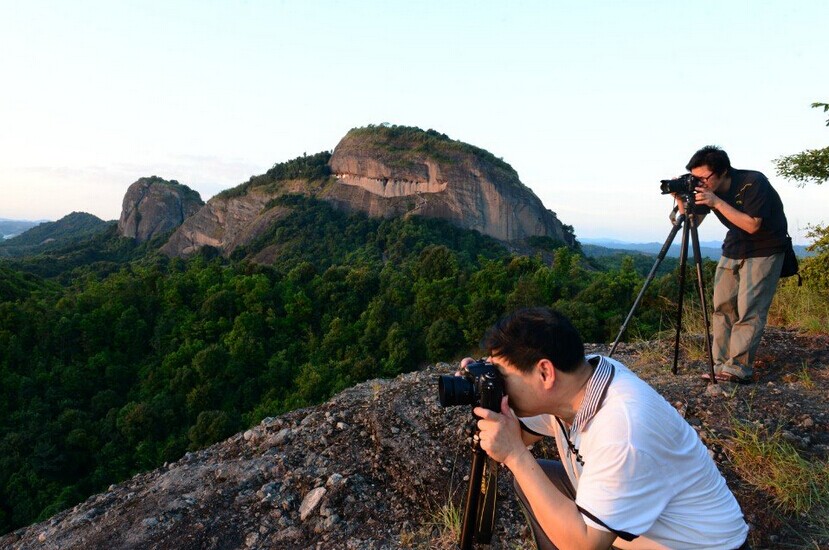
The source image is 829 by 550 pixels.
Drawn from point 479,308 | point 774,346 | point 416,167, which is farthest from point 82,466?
point 416,167

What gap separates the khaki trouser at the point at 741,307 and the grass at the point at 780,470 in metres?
0.80

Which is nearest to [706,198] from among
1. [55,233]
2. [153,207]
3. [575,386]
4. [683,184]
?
[683,184]

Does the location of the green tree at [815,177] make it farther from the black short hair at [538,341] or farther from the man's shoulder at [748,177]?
the black short hair at [538,341]

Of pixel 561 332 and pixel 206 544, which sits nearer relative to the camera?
pixel 561 332

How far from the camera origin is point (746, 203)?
3.41 m

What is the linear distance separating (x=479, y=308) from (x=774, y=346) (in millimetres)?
15770

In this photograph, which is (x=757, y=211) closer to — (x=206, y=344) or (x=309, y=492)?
(x=309, y=492)

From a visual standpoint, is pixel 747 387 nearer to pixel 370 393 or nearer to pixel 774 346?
pixel 774 346

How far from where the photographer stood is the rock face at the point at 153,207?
7044 cm

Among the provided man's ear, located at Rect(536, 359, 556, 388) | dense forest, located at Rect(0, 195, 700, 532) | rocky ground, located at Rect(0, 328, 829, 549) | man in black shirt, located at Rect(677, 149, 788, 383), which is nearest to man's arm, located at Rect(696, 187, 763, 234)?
man in black shirt, located at Rect(677, 149, 788, 383)

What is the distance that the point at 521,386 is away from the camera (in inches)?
62.6

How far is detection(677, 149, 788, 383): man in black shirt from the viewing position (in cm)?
336

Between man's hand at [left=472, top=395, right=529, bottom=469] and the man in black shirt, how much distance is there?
2509 mm

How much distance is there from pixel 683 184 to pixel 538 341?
7.91 ft
